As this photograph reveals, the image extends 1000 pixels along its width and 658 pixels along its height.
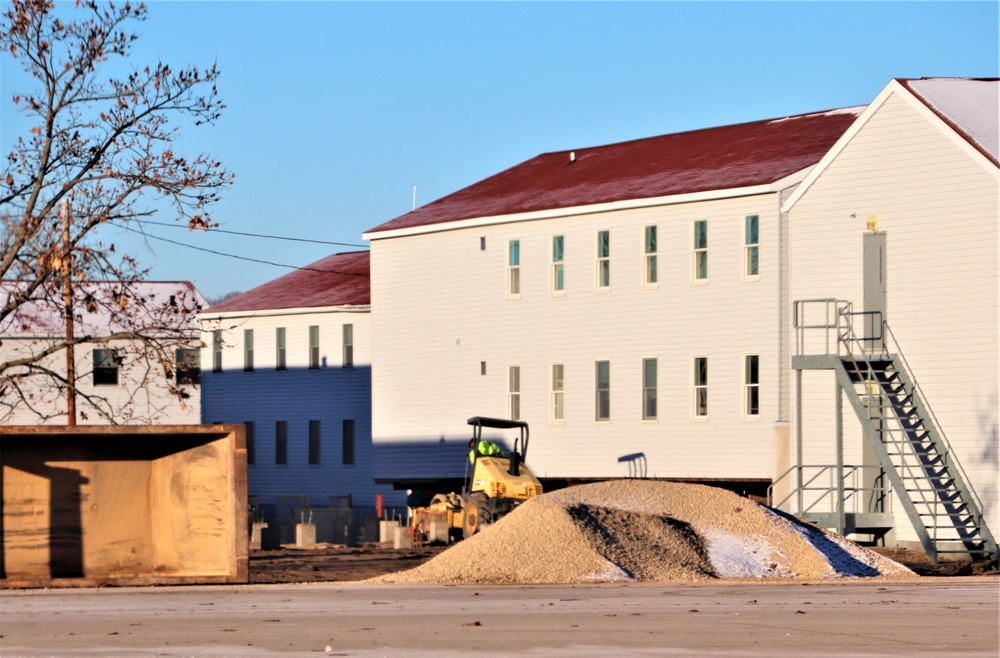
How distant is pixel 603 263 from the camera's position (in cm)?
4506

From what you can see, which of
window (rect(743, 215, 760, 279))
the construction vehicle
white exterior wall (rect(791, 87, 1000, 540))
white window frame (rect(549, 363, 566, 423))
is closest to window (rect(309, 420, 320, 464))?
white window frame (rect(549, 363, 566, 423))

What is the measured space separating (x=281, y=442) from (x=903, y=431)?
32.3 metres

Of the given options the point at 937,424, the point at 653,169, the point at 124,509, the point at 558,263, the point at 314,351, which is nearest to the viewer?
the point at 124,509

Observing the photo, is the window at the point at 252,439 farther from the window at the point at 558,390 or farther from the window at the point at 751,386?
the window at the point at 751,386

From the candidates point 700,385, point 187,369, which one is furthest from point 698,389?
point 187,369

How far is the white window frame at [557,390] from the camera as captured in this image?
4612 centimetres

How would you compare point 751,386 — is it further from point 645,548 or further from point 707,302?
point 645,548

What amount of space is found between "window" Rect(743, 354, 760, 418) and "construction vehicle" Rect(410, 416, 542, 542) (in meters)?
5.33

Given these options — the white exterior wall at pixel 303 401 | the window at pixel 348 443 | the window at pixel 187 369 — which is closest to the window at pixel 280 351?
the white exterior wall at pixel 303 401

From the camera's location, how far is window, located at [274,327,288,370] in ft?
205

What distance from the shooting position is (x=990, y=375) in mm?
34531

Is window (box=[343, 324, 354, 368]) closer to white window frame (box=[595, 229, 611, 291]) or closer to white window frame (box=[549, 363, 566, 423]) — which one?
white window frame (box=[549, 363, 566, 423])

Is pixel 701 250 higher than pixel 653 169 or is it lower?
lower

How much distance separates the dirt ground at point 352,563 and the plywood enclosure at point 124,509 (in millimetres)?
2939
